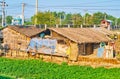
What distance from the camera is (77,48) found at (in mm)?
29438

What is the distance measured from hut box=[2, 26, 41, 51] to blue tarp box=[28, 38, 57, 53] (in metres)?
1.47

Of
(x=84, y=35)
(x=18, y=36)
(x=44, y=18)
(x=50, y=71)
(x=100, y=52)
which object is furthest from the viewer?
(x=44, y=18)

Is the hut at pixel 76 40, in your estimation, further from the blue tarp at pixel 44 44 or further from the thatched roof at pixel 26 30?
the thatched roof at pixel 26 30

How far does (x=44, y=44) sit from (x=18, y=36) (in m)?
4.71

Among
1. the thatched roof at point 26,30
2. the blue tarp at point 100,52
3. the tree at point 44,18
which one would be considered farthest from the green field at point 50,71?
the tree at point 44,18

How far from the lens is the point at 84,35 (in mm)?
33000

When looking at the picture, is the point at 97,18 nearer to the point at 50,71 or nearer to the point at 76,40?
the point at 76,40

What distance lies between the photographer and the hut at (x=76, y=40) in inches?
1153

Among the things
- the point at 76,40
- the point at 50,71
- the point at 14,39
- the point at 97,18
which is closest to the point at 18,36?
the point at 14,39

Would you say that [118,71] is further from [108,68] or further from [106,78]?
[106,78]

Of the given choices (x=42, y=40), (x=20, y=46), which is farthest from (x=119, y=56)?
(x=20, y=46)

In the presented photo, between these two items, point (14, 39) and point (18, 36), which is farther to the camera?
point (14, 39)

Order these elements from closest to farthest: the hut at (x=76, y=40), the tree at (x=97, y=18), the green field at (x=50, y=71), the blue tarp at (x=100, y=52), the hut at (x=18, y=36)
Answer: the green field at (x=50, y=71) → the hut at (x=76, y=40) → the blue tarp at (x=100, y=52) → the hut at (x=18, y=36) → the tree at (x=97, y=18)

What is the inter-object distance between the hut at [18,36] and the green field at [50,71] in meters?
6.81
